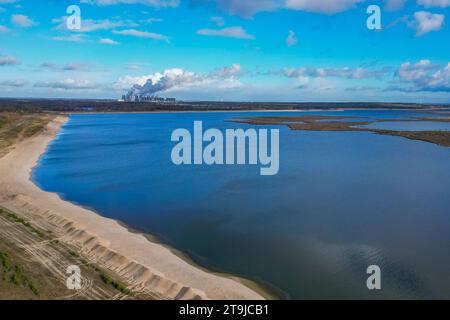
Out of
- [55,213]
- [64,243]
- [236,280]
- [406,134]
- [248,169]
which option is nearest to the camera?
[236,280]

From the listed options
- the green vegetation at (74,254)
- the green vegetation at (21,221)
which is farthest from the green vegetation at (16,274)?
the green vegetation at (21,221)

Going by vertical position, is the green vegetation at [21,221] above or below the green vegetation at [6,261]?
above

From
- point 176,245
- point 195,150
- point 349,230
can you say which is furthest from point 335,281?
point 195,150

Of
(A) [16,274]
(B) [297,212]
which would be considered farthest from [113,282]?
(B) [297,212]

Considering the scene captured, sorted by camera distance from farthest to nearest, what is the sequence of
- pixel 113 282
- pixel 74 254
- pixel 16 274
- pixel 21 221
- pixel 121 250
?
1. pixel 21 221
2. pixel 121 250
3. pixel 74 254
4. pixel 16 274
5. pixel 113 282

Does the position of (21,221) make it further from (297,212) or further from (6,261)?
(297,212)

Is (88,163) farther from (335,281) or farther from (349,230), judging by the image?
(335,281)

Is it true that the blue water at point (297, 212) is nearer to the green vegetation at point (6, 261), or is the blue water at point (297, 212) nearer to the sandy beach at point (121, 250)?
the sandy beach at point (121, 250)
